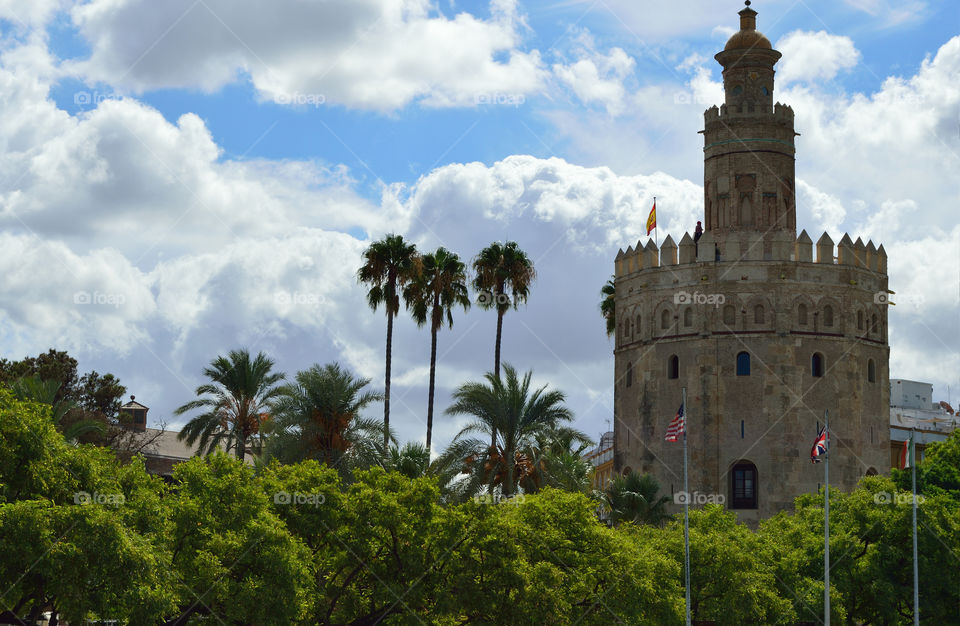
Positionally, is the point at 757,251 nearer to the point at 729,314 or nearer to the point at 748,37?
the point at 729,314

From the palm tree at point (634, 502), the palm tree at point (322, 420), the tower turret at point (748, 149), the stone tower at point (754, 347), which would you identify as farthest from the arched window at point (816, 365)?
the palm tree at point (322, 420)

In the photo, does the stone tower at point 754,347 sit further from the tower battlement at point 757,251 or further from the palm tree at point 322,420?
the palm tree at point 322,420

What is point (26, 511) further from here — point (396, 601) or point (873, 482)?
point (873, 482)

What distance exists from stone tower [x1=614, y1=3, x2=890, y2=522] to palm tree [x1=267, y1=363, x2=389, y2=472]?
18807 millimetres

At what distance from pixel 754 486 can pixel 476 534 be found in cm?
2692

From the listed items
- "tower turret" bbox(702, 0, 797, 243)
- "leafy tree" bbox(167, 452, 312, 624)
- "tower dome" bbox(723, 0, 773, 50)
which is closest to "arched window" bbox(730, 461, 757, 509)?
"tower turret" bbox(702, 0, 797, 243)

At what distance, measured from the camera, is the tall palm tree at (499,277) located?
63.4m

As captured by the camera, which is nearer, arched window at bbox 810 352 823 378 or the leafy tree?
the leafy tree

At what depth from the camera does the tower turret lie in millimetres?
66062

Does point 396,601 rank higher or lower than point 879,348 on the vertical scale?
lower

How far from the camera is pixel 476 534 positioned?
1497 inches

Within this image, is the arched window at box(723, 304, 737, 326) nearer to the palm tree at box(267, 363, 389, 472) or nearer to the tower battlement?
the tower battlement

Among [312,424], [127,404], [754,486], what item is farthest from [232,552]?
[127,404]

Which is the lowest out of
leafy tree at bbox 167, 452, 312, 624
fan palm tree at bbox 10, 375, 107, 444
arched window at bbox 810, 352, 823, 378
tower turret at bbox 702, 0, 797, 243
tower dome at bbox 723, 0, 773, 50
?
leafy tree at bbox 167, 452, 312, 624
